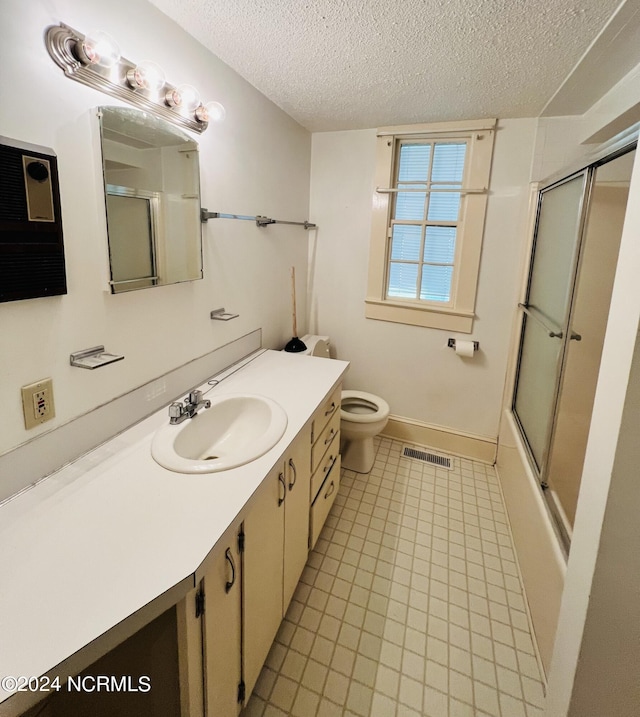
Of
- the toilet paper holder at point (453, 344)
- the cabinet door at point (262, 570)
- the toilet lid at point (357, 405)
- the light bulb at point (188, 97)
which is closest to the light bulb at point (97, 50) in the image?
the light bulb at point (188, 97)

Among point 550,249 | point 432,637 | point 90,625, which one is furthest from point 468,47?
point 432,637

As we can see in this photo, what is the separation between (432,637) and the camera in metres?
1.56

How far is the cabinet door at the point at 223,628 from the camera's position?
92 cm

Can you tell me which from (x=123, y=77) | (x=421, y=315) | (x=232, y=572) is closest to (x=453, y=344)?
(x=421, y=315)

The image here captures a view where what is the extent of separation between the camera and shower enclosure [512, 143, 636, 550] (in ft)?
5.55

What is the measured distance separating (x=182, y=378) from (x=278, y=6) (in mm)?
1343

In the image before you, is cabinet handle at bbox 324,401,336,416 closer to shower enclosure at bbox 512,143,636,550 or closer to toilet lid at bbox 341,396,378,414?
toilet lid at bbox 341,396,378,414

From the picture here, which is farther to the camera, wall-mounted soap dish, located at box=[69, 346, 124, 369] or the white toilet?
the white toilet

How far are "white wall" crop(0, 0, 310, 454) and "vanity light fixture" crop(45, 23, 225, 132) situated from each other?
0.03 meters

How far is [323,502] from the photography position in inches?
75.8

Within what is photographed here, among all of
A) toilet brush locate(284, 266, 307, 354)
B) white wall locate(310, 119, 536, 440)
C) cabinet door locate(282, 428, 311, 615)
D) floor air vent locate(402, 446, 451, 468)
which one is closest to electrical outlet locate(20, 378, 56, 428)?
cabinet door locate(282, 428, 311, 615)

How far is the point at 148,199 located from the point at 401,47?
113cm

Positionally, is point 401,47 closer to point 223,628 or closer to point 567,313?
point 567,313

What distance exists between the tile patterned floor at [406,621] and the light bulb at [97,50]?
1989mm
